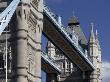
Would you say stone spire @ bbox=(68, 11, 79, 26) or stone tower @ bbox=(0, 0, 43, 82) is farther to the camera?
stone spire @ bbox=(68, 11, 79, 26)

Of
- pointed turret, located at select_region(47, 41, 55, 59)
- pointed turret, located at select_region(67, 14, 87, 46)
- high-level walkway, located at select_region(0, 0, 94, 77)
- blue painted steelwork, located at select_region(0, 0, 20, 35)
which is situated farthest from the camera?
pointed turret, located at select_region(47, 41, 55, 59)

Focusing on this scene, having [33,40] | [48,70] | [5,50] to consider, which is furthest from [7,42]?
[48,70]

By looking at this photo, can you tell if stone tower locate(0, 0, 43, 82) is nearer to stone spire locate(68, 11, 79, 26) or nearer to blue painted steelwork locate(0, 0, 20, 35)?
blue painted steelwork locate(0, 0, 20, 35)

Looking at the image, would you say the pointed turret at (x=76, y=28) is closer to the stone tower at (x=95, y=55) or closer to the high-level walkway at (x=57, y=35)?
the stone tower at (x=95, y=55)

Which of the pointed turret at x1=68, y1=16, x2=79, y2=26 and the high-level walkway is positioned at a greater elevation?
the pointed turret at x1=68, y1=16, x2=79, y2=26

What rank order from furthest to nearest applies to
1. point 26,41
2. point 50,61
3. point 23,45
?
point 50,61 → point 26,41 → point 23,45

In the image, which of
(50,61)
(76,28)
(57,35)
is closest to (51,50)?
(76,28)

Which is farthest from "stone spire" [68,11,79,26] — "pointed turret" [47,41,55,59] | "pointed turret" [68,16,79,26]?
"pointed turret" [47,41,55,59]

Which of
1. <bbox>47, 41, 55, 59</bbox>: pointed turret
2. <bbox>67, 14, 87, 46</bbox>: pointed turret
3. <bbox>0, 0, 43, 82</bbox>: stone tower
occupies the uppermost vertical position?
<bbox>67, 14, 87, 46</bbox>: pointed turret

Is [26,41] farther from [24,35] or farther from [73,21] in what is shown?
[73,21]

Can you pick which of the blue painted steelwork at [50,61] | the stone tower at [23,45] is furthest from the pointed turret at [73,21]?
the stone tower at [23,45]

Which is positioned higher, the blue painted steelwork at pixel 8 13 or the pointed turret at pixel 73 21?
the pointed turret at pixel 73 21

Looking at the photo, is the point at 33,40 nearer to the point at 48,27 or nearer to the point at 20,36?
the point at 20,36

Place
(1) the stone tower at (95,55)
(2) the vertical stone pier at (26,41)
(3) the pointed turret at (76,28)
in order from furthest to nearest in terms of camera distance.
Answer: (3) the pointed turret at (76,28) < (1) the stone tower at (95,55) < (2) the vertical stone pier at (26,41)
